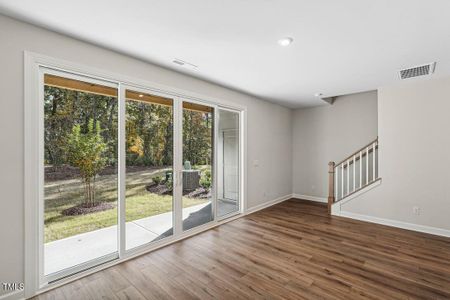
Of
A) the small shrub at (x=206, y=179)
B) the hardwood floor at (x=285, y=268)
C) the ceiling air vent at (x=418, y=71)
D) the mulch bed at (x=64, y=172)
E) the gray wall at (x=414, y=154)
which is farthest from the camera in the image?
the small shrub at (x=206, y=179)

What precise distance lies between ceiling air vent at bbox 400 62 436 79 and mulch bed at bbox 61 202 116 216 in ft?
15.8

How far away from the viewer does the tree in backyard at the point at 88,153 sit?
8.09 ft

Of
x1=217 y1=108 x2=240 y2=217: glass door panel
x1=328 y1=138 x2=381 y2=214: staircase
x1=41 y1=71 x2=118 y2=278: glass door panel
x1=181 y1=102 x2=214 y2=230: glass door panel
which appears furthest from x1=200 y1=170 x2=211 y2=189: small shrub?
x1=328 y1=138 x2=381 y2=214: staircase

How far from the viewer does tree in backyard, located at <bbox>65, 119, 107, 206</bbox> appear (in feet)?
8.09

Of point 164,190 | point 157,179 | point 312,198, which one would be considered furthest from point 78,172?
point 312,198

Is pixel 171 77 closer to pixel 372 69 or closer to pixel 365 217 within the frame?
pixel 372 69

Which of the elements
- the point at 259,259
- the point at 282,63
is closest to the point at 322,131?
the point at 282,63

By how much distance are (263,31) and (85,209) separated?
297 centimetres

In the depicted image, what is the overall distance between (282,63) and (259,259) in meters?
2.75

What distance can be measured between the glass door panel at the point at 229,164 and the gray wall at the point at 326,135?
2513 mm

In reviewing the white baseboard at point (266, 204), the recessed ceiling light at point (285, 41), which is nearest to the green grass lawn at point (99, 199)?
the white baseboard at point (266, 204)

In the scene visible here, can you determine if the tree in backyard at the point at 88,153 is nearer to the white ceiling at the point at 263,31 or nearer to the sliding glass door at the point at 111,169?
the sliding glass door at the point at 111,169

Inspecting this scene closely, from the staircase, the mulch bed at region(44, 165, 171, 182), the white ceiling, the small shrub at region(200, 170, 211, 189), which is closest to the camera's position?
the white ceiling

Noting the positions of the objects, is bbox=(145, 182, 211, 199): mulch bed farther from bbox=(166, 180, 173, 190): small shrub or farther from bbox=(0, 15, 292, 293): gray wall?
bbox=(0, 15, 292, 293): gray wall
